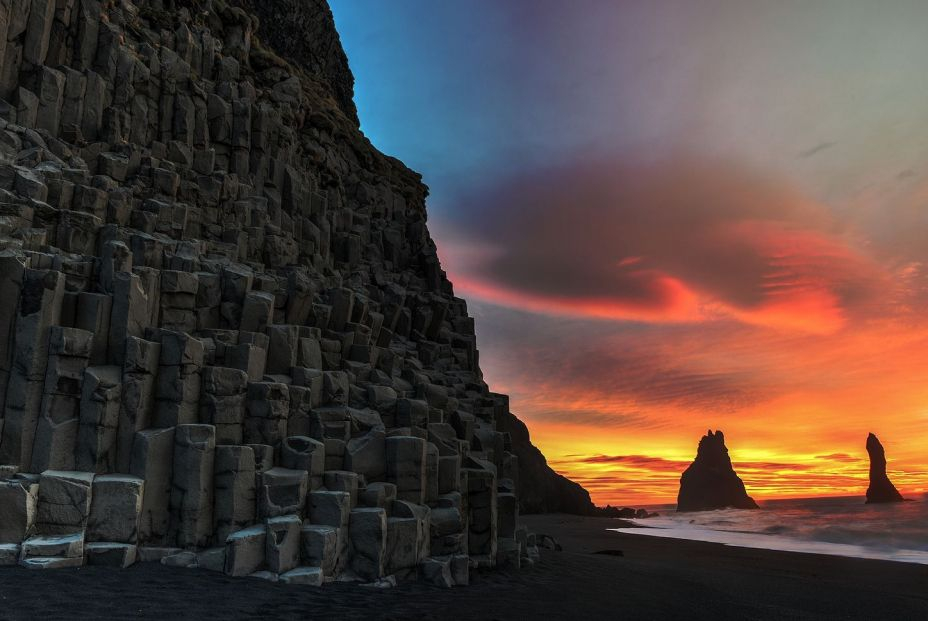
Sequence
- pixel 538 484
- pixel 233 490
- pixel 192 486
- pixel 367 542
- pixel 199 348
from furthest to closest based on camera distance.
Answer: pixel 538 484, pixel 199 348, pixel 367 542, pixel 233 490, pixel 192 486

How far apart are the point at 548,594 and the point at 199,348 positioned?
11628mm

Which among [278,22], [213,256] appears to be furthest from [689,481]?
[213,256]

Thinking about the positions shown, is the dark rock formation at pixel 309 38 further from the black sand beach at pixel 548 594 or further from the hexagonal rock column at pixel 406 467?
the black sand beach at pixel 548 594

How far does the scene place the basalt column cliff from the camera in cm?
1375

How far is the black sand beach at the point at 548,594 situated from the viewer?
10.8 meters

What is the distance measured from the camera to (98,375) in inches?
555

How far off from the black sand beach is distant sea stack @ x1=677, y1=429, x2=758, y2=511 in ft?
450

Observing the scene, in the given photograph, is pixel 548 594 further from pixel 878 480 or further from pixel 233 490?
pixel 878 480

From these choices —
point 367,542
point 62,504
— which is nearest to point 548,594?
point 367,542

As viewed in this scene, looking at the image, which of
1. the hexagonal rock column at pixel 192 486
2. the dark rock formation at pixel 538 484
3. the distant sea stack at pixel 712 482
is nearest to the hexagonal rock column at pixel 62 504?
the hexagonal rock column at pixel 192 486

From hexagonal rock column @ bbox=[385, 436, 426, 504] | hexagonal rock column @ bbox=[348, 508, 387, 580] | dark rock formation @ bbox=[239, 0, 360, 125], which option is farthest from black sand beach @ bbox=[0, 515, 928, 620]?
dark rock formation @ bbox=[239, 0, 360, 125]

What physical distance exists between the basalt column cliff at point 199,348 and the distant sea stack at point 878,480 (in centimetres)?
15000

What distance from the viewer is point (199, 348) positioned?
15.6m

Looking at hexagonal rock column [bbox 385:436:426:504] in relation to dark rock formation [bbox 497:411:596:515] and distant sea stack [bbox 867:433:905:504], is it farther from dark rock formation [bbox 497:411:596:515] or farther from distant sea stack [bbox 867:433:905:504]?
distant sea stack [bbox 867:433:905:504]
